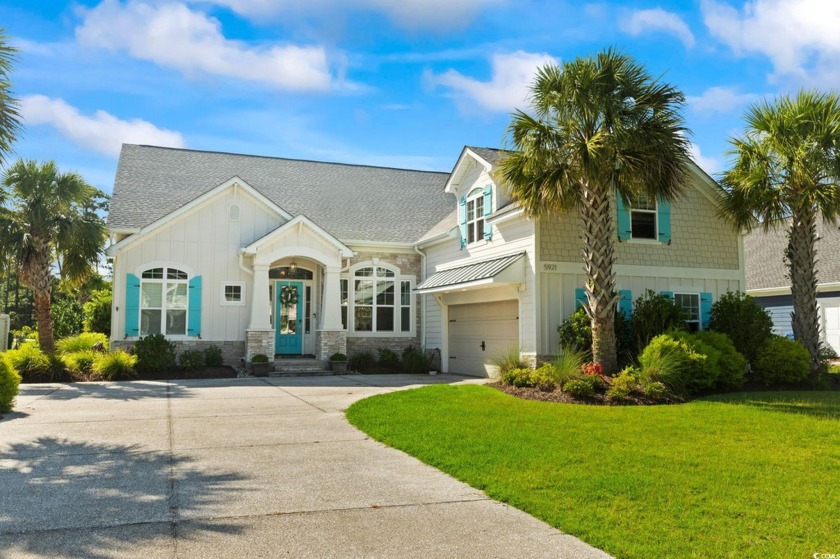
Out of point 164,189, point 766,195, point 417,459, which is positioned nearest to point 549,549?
point 417,459

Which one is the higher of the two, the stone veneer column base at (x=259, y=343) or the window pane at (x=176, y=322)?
the window pane at (x=176, y=322)

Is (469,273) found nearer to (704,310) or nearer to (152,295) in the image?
(704,310)

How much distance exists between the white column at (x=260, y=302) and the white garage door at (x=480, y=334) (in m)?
5.62

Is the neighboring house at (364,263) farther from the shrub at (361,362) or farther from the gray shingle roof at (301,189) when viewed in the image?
the shrub at (361,362)

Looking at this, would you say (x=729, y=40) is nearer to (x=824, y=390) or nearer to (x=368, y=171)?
(x=824, y=390)

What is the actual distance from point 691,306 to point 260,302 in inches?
478

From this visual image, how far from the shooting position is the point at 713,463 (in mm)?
6934

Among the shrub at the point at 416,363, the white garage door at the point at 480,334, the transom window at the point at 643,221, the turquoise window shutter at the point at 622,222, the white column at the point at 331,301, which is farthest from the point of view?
the shrub at the point at 416,363

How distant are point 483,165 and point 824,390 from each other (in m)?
9.97

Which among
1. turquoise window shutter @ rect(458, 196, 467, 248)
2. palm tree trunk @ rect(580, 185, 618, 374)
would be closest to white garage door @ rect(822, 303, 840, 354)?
palm tree trunk @ rect(580, 185, 618, 374)

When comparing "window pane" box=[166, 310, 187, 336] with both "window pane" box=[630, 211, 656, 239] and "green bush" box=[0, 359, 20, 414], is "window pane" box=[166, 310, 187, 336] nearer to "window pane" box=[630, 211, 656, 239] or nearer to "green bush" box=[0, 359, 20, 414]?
"green bush" box=[0, 359, 20, 414]

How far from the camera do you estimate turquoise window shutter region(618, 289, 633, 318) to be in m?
16.3

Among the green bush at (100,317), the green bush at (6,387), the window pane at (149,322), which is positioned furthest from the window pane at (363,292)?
the green bush at (6,387)

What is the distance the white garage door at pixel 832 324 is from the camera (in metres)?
22.4
